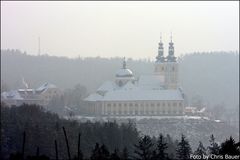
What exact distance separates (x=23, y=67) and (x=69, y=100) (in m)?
58.9

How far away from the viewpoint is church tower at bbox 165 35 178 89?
102875mm

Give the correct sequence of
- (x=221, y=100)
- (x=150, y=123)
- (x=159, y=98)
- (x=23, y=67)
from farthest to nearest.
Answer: (x=23, y=67) → (x=221, y=100) → (x=159, y=98) → (x=150, y=123)

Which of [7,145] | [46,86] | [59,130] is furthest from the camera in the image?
[46,86]

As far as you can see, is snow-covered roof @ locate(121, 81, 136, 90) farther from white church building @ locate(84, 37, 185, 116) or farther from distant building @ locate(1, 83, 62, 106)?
distant building @ locate(1, 83, 62, 106)

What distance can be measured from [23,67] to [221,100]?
39293 mm

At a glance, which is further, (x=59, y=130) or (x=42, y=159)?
(x=59, y=130)

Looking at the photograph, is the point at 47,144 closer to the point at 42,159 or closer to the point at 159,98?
the point at 42,159

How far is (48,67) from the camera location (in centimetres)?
16575

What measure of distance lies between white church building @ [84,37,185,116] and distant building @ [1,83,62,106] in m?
7.21

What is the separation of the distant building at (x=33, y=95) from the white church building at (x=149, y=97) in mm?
7211

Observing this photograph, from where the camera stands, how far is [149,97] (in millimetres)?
102188

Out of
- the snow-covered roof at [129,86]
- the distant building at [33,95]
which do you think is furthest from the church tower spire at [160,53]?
the distant building at [33,95]

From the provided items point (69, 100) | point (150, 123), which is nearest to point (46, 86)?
point (69, 100)

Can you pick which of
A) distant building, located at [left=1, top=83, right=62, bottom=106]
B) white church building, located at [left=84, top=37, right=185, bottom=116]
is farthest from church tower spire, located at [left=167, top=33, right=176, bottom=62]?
distant building, located at [left=1, top=83, right=62, bottom=106]
